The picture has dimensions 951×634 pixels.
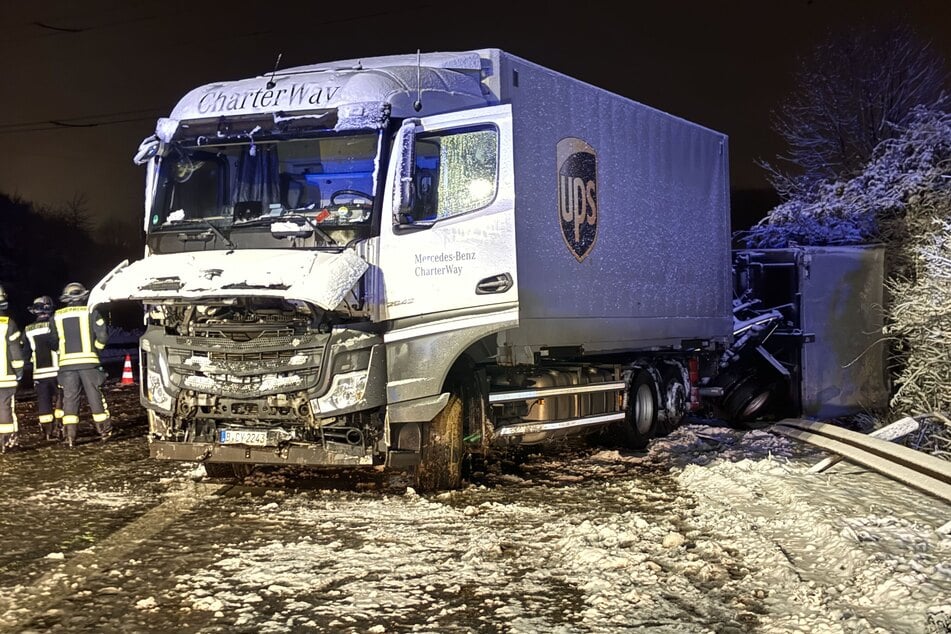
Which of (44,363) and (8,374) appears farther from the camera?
(44,363)

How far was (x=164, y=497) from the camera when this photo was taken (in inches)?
313

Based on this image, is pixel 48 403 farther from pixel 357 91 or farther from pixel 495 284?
Answer: pixel 495 284

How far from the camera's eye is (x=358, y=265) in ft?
23.6

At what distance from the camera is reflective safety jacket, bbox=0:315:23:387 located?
414 inches

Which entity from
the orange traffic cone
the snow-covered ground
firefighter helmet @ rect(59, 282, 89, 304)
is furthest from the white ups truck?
the orange traffic cone

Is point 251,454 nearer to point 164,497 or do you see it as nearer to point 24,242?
point 164,497

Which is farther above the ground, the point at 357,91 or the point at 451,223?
the point at 357,91

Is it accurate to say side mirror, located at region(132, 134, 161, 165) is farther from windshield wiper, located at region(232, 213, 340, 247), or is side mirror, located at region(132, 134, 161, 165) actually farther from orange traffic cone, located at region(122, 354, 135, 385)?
orange traffic cone, located at region(122, 354, 135, 385)

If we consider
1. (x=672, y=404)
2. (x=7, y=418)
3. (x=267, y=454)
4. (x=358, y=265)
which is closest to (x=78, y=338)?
(x=7, y=418)

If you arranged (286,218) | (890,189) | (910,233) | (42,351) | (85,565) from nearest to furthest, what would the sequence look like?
(85,565) < (286,218) < (42,351) < (910,233) < (890,189)

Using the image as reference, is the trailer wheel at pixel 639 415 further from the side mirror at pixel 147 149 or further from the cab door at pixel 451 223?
the side mirror at pixel 147 149

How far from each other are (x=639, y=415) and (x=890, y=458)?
12.4ft

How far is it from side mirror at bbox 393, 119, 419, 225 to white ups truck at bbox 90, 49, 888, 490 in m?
0.02

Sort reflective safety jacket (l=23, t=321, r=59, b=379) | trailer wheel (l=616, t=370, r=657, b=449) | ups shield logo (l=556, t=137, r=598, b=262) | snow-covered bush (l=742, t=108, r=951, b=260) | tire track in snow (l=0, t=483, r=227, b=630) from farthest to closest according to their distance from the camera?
snow-covered bush (l=742, t=108, r=951, b=260) < reflective safety jacket (l=23, t=321, r=59, b=379) < trailer wheel (l=616, t=370, r=657, b=449) < ups shield logo (l=556, t=137, r=598, b=262) < tire track in snow (l=0, t=483, r=227, b=630)
